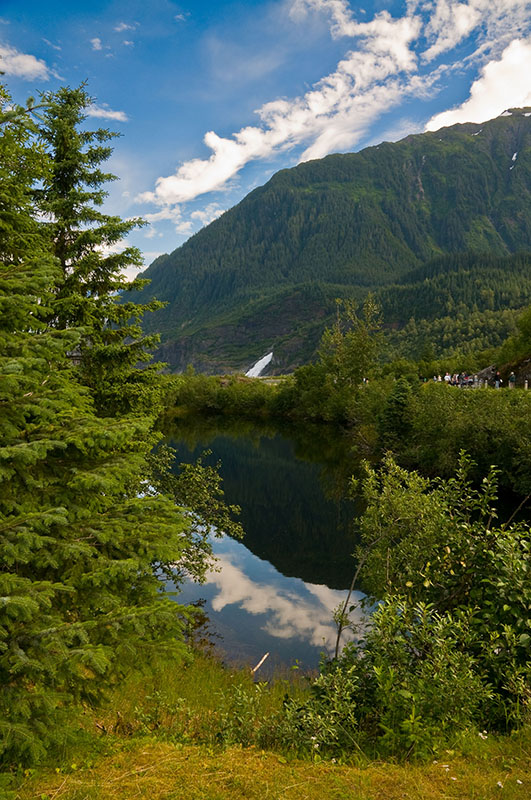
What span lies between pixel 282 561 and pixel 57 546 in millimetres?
22469

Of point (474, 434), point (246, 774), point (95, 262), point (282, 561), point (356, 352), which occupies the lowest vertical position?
point (282, 561)

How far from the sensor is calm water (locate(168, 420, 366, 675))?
17.0m

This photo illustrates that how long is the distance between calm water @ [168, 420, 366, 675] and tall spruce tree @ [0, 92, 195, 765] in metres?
5.94

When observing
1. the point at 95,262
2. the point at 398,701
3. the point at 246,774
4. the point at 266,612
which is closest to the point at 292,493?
the point at 266,612

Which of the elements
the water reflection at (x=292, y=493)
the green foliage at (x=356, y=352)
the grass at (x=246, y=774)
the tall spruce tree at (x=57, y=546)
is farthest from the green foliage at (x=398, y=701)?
the green foliage at (x=356, y=352)

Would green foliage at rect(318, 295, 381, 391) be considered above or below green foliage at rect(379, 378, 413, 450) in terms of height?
above

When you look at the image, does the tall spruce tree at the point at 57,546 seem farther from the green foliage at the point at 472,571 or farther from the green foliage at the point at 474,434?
the green foliage at the point at 474,434

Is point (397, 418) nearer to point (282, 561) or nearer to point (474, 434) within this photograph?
point (474, 434)

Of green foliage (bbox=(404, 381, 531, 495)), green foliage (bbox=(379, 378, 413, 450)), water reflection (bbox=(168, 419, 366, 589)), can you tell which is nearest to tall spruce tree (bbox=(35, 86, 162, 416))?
water reflection (bbox=(168, 419, 366, 589))

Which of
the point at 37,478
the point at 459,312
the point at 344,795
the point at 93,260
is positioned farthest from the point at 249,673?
the point at 459,312

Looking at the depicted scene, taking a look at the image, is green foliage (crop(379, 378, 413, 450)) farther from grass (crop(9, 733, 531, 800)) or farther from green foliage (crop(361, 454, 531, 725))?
grass (crop(9, 733, 531, 800))

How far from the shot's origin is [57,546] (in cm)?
462

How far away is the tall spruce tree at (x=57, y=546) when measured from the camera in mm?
3840

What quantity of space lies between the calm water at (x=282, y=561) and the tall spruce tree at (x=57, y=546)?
594 cm
